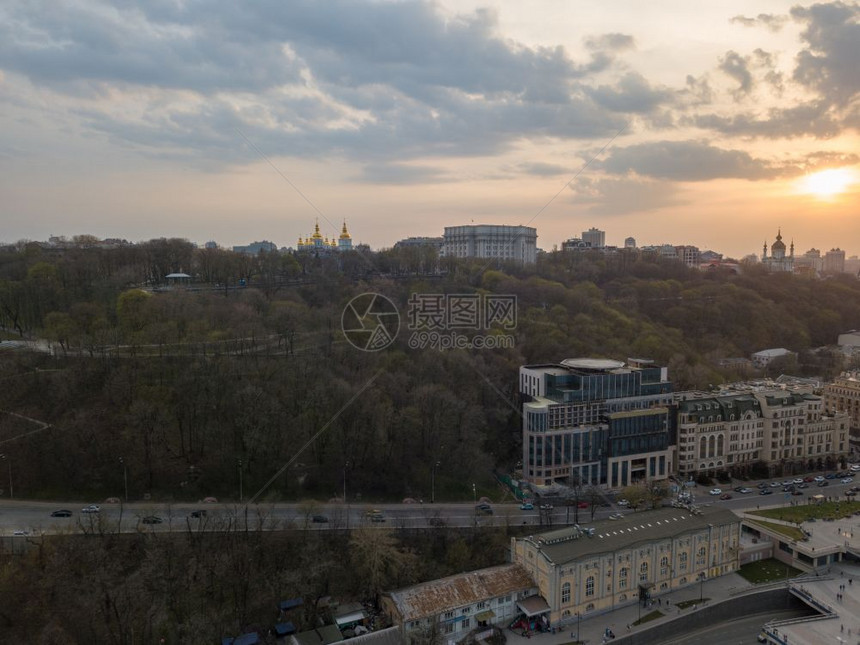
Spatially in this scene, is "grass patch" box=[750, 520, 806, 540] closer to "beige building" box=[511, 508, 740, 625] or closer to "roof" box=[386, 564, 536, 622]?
"beige building" box=[511, 508, 740, 625]

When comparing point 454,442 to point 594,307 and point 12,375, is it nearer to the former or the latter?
point 12,375

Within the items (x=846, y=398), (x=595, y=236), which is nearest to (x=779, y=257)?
(x=595, y=236)

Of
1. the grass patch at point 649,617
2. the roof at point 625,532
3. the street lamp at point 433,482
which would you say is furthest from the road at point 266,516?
the grass patch at point 649,617

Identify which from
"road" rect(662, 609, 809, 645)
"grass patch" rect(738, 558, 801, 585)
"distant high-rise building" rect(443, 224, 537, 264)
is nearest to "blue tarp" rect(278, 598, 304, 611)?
"road" rect(662, 609, 809, 645)

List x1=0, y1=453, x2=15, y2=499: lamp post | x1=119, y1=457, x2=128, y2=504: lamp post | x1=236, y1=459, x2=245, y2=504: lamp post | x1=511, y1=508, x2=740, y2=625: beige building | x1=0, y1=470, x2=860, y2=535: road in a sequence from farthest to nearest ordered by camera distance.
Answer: x1=236, y1=459, x2=245, y2=504: lamp post, x1=119, y1=457, x2=128, y2=504: lamp post, x1=0, y1=453, x2=15, y2=499: lamp post, x1=0, y1=470, x2=860, y2=535: road, x1=511, y1=508, x2=740, y2=625: beige building

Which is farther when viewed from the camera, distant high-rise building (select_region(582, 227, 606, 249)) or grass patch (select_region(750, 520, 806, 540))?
distant high-rise building (select_region(582, 227, 606, 249))

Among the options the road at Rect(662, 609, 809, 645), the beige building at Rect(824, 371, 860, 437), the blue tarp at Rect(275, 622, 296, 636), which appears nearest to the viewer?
the blue tarp at Rect(275, 622, 296, 636)
